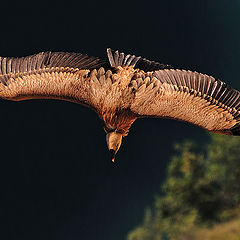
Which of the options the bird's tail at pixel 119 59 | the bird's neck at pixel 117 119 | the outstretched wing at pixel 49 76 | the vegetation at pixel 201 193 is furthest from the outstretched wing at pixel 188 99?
the vegetation at pixel 201 193

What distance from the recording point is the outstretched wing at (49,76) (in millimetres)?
3588

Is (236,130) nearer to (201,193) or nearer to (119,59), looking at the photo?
(119,59)

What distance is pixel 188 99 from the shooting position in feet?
12.0

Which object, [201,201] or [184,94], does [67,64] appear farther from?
[201,201]

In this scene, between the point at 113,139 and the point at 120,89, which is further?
the point at 113,139

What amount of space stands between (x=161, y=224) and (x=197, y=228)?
63.4 inches

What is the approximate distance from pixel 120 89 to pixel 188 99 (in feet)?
2.22

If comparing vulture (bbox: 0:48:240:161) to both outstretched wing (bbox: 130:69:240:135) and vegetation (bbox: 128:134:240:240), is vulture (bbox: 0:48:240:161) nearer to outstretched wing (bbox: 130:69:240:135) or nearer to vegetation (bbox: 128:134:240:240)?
outstretched wing (bbox: 130:69:240:135)

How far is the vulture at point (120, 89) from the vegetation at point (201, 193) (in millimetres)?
10890

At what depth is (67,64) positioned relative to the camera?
364 cm

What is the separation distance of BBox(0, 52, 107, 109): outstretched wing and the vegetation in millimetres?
11321

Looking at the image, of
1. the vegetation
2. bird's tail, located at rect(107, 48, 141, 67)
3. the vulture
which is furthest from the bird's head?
the vegetation

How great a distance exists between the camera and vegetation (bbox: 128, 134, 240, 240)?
47.0 ft

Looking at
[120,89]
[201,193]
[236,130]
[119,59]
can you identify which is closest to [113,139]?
[120,89]
